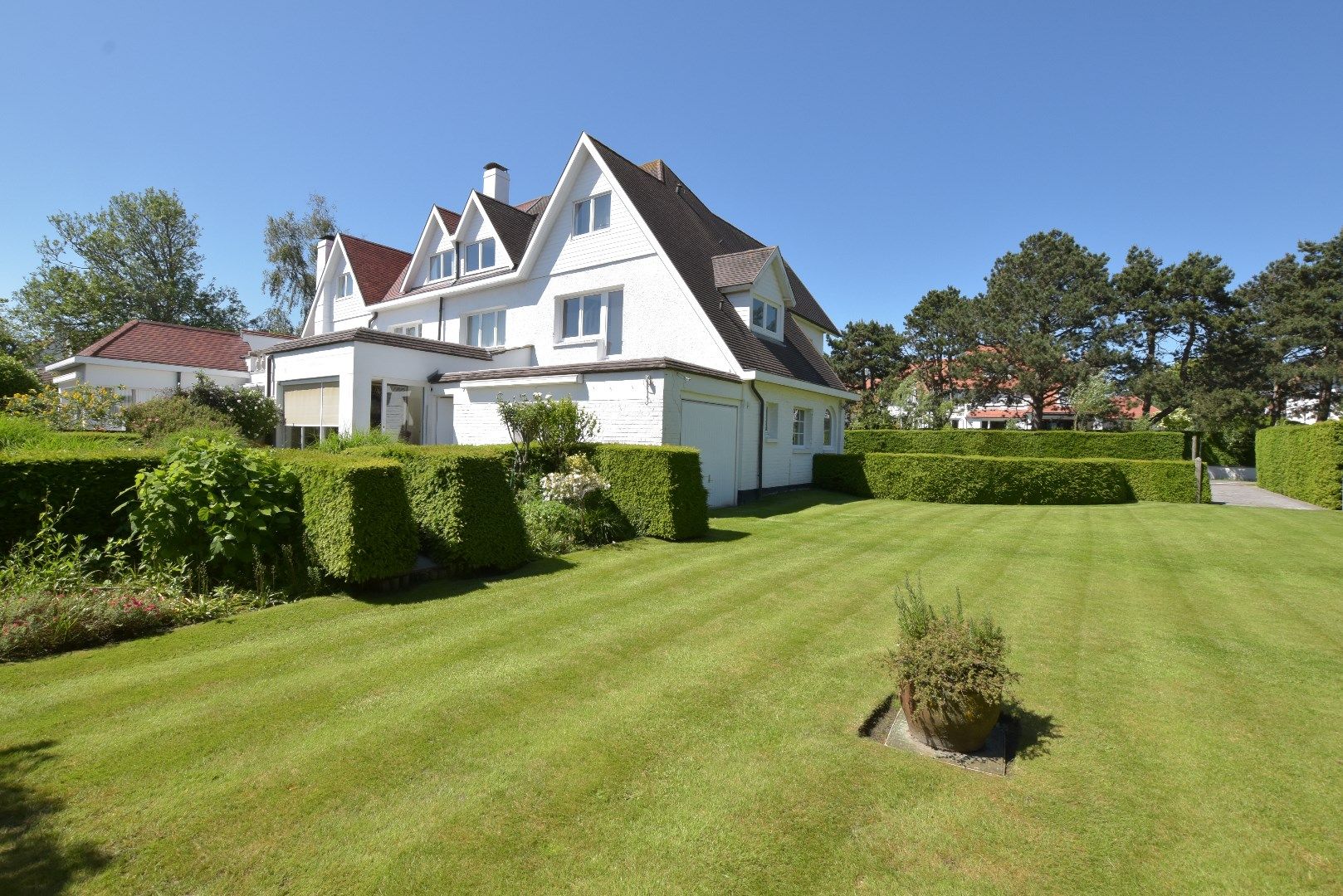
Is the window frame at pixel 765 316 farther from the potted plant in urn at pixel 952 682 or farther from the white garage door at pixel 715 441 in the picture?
the potted plant in urn at pixel 952 682

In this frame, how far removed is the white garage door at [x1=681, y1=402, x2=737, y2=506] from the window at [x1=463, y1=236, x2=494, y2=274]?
12037 mm

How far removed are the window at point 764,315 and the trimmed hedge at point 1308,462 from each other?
15270 millimetres

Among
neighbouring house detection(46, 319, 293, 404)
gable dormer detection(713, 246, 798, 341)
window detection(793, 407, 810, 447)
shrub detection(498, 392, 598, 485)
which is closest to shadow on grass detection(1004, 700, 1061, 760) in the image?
shrub detection(498, 392, 598, 485)

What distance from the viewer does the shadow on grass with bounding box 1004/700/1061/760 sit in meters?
3.57

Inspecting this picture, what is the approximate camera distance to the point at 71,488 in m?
6.34

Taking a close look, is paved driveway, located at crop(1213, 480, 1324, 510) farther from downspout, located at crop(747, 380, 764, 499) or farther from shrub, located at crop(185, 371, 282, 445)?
shrub, located at crop(185, 371, 282, 445)

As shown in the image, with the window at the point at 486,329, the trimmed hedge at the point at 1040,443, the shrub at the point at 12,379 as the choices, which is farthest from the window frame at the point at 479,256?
the trimmed hedge at the point at 1040,443

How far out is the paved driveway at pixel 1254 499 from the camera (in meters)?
16.8

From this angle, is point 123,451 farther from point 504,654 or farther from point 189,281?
point 189,281

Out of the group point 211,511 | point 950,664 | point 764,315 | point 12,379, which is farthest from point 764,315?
point 12,379

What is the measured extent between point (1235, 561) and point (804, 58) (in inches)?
487

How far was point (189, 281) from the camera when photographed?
44250mm

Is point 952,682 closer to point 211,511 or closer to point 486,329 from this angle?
point 211,511

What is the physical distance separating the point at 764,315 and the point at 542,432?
34.2 feet
